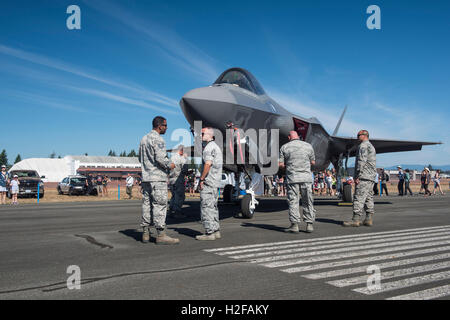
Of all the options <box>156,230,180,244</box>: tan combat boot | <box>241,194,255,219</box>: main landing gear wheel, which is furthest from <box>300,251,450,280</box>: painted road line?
<box>241,194,255,219</box>: main landing gear wheel

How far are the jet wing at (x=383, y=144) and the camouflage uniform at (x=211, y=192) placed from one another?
852cm

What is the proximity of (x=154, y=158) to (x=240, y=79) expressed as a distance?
4357mm

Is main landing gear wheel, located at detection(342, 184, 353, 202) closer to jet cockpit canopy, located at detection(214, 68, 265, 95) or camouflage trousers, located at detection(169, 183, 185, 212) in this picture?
jet cockpit canopy, located at detection(214, 68, 265, 95)

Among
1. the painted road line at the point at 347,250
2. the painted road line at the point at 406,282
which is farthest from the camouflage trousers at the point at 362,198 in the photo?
the painted road line at the point at 406,282

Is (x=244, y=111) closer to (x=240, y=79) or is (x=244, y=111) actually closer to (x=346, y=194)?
(x=240, y=79)

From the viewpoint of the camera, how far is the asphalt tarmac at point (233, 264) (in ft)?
10.3

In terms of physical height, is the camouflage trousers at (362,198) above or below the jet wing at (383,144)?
below

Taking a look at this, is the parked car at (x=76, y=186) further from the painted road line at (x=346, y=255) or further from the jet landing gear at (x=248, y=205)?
the painted road line at (x=346, y=255)

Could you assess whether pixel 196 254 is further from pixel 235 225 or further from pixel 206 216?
pixel 235 225

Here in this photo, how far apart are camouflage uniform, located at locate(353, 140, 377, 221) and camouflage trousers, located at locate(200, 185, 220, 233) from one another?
3549 mm

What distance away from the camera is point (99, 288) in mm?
3260

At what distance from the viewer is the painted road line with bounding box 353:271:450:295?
3146 mm

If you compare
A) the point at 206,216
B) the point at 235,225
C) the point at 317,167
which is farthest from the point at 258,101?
the point at 317,167
